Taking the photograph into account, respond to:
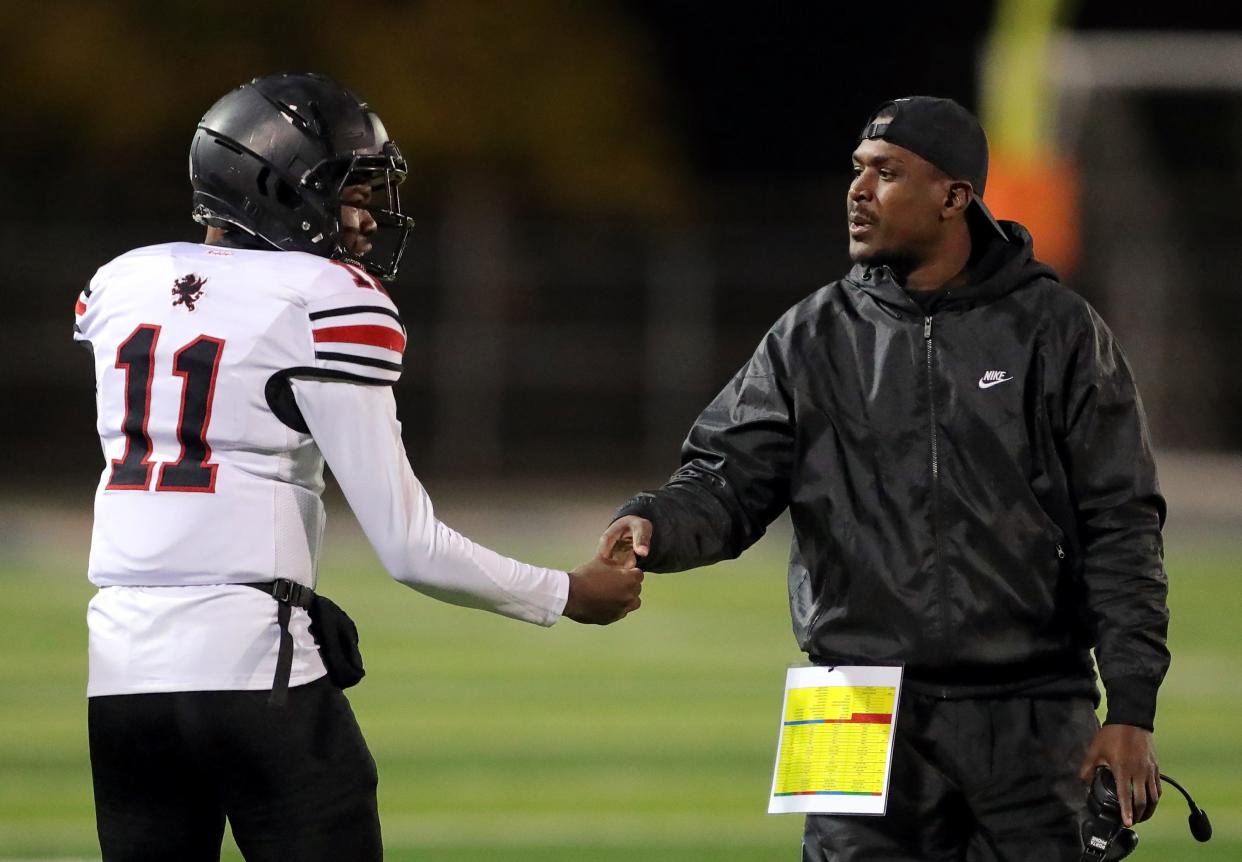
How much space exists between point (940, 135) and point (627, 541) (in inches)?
35.9

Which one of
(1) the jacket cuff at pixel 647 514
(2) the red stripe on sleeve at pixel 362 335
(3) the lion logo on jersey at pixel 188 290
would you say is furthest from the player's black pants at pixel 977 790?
(3) the lion logo on jersey at pixel 188 290

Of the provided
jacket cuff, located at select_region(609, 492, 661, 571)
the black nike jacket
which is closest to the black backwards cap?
the black nike jacket

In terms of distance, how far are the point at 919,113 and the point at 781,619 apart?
8551mm

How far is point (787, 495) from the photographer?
4.10m

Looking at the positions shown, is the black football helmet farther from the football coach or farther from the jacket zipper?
the jacket zipper

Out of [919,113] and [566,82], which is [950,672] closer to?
[919,113]

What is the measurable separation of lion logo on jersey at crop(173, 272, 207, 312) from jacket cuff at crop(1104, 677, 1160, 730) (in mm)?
1601

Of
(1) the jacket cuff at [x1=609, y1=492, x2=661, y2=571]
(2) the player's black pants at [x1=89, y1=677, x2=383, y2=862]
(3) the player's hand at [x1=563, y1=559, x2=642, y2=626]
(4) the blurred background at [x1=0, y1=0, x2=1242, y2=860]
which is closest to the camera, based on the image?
(2) the player's black pants at [x1=89, y1=677, x2=383, y2=862]

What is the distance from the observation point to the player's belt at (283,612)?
3.38 meters

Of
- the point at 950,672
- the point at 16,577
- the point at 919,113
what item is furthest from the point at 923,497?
the point at 16,577

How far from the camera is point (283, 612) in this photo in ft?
11.2

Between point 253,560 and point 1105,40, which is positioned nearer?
point 253,560

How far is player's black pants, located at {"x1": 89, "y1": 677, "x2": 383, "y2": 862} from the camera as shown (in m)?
3.37

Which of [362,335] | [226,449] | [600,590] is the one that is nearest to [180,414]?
[226,449]
